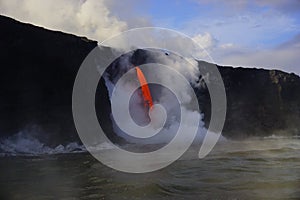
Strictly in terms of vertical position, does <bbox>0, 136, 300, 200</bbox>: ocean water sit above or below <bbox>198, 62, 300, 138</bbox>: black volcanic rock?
below

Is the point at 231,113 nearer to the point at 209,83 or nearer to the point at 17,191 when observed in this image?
the point at 209,83

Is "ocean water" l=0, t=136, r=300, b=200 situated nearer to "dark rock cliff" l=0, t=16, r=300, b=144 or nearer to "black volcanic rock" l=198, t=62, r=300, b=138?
A: "dark rock cliff" l=0, t=16, r=300, b=144

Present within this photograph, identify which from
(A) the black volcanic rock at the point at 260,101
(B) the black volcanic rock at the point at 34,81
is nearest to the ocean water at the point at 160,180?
(B) the black volcanic rock at the point at 34,81

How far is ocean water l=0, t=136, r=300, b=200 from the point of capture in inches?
434

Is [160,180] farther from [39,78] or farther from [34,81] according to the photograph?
[39,78]

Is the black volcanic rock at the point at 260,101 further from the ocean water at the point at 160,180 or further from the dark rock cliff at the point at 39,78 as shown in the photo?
the ocean water at the point at 160,180

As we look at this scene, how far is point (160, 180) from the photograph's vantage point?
13.6 meters

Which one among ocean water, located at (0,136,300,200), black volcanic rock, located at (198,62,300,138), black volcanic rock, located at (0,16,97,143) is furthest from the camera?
black volcanic rock, located at (198,62,300,138)

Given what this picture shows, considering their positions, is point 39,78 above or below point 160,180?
above

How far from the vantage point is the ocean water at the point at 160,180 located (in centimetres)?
1102

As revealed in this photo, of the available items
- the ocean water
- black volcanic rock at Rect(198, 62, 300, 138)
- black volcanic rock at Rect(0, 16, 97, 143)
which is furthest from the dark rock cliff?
black volcanic rock at Rect(198, 62, 300, 138)

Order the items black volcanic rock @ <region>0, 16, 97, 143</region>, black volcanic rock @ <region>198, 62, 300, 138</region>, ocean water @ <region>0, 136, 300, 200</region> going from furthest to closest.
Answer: black volcanic rock @ <region>198, 62, 300, 138</region> → black volcanic rock @ <region>0, 16, 97, 143</region> → ocean water @ <region>0, 136, 300, 200</region>

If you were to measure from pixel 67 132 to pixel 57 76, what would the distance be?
4889mm

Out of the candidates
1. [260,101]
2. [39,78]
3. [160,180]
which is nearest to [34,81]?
[39,78]
